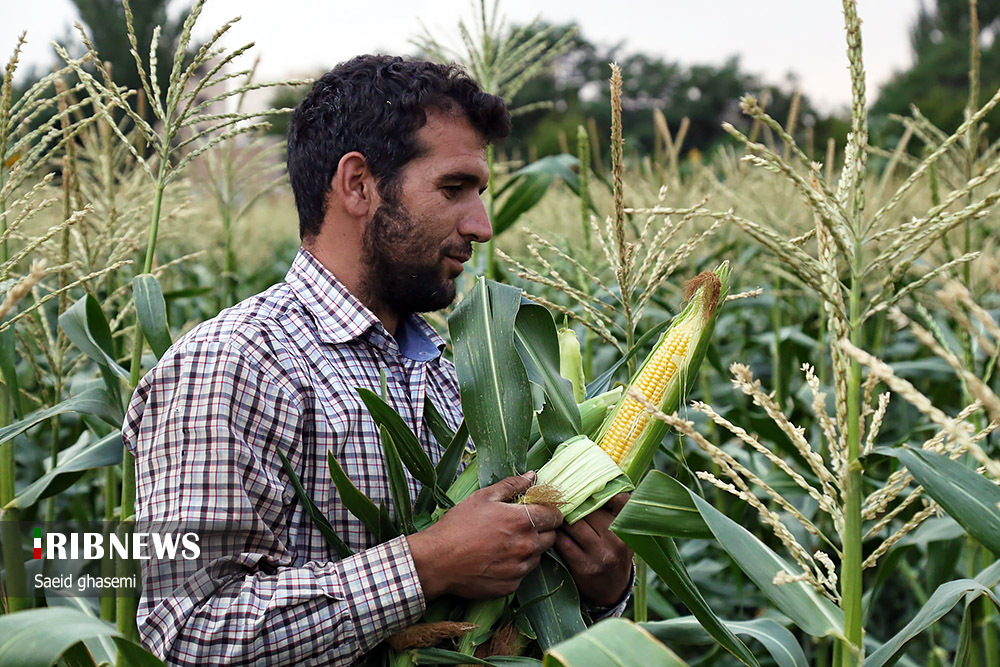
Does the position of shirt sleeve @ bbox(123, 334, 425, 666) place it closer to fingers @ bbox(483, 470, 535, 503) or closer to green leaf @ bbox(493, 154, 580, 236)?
fingers @ bbox(483, 470, 535, 503)

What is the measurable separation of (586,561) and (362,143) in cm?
110

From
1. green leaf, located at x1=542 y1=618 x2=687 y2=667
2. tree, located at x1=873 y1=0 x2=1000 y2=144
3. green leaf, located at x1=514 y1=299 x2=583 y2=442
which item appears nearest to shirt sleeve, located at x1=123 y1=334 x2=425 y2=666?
green leaf, located at x1=514 y1=299 x2=583 y2=442

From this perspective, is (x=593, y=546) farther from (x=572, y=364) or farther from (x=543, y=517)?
(x=572, y=364)

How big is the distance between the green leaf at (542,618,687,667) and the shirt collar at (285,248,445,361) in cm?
111

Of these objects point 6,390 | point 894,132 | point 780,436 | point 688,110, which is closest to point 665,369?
point 780,436

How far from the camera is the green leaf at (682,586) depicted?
1457 mm

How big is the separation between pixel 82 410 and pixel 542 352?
3.42 ft

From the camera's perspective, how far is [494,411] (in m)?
1.77

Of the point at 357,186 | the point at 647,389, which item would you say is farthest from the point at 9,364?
the point at 647,389

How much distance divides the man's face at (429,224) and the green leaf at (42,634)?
3.95ft

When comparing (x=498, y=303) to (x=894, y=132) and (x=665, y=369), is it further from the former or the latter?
(x=894, y=132)

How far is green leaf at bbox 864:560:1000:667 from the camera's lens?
4.57 feet

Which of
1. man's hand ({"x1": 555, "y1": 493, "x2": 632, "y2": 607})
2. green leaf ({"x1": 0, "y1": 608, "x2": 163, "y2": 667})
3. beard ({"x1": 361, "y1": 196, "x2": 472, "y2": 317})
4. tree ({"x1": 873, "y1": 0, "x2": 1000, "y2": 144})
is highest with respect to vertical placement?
tree ({"x1": 873, "y1": 0, "x2": 1000, "y2": 144})

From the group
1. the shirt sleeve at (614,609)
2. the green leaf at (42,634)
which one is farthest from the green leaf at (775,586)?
the green leaf at (42,634)
